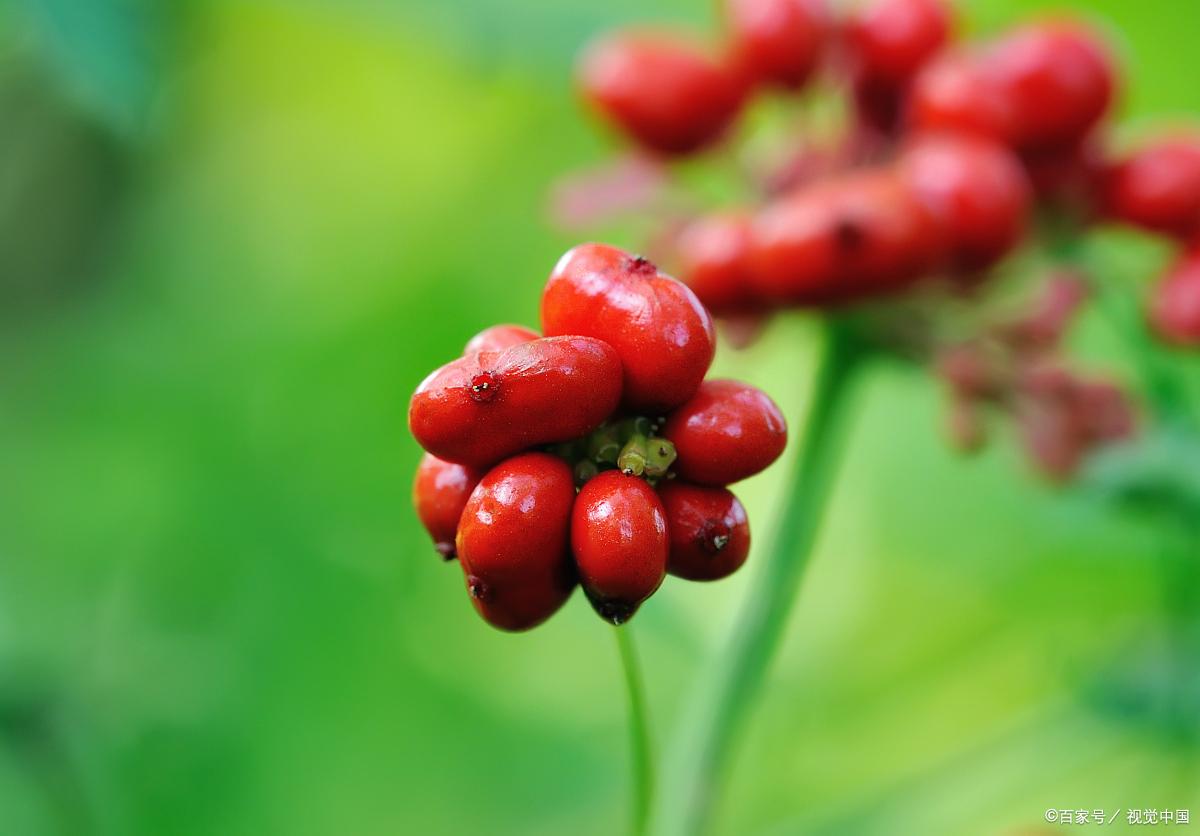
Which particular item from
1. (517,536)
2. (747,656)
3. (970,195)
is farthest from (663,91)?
(517,536)

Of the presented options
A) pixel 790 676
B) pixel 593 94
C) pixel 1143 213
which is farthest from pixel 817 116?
pixel 790 676

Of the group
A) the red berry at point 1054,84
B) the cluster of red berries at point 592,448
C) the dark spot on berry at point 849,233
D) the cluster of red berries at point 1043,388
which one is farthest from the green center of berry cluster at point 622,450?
the red berry at point 1054,84

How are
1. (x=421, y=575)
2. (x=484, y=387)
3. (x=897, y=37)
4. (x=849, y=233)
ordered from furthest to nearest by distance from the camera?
1. (x=421, y=575)
2. (x=897, y=37)
3. (x=849, y=233)
4. (x=484, y=387)

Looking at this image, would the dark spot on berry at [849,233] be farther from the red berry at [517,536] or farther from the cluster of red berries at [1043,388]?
the red berry at [517,536]

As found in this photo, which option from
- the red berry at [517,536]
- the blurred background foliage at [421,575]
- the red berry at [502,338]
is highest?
the blurred background foliage at [421,575]

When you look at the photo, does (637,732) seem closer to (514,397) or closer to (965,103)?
(514,397)

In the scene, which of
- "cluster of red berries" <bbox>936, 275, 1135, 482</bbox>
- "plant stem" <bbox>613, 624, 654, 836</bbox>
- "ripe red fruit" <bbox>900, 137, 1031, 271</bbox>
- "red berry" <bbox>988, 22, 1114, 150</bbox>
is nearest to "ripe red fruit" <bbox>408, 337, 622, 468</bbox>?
"plant stem" <bbox>613, 624, 654, 836</bbox>

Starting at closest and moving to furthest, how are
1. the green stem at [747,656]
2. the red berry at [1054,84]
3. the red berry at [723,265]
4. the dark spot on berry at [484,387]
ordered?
the dark spot on berry at [484,387], the green stem at [747,656], the red berry at [723,265], the red berry at [1054,84]
